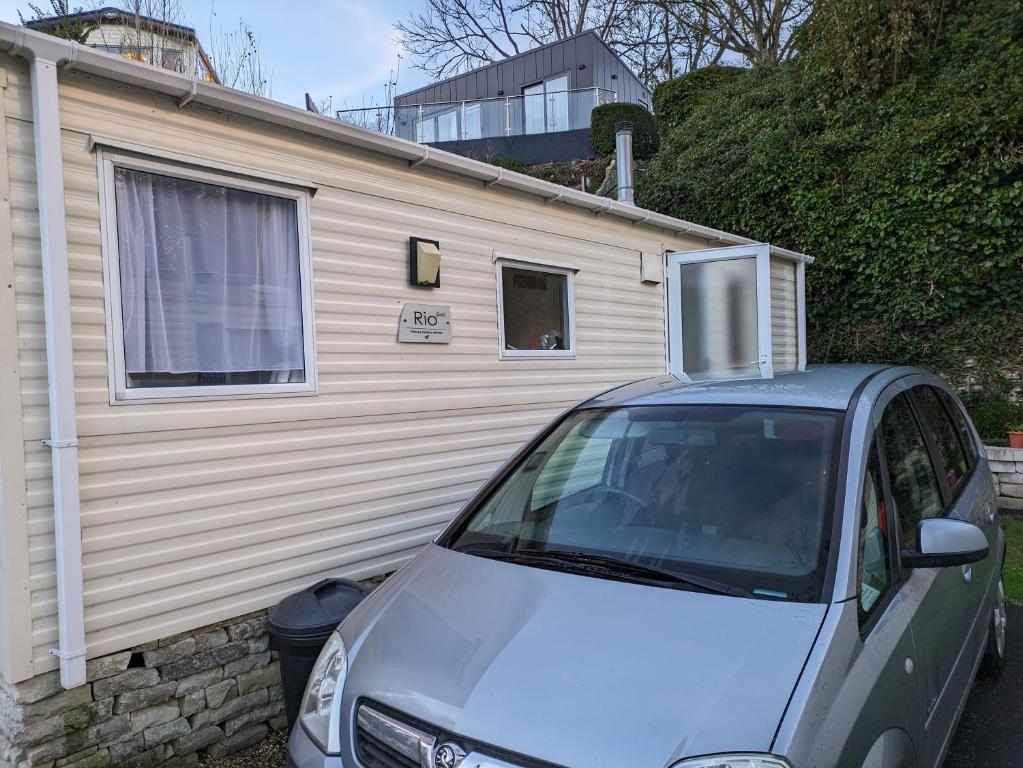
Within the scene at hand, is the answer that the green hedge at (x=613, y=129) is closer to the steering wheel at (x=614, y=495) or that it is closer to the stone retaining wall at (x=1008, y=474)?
the stone retaining wall at (x=1008, y=474)

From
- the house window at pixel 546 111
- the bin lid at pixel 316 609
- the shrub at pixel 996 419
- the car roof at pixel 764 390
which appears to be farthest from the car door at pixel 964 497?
the house window at pixel 546 111

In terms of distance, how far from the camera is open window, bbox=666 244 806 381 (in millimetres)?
6949

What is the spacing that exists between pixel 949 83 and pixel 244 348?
9592mm

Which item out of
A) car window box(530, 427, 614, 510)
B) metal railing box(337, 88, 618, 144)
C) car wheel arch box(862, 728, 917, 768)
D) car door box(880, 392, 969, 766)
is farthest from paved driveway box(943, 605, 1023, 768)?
metal railing box(337, 88, 618, 144)

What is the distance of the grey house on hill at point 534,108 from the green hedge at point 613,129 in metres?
1.51

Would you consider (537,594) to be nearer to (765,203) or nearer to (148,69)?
(148,69)

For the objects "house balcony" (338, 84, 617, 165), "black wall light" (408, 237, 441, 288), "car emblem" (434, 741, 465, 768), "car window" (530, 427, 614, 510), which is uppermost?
"house balcony" (338, 84, 617, 165)

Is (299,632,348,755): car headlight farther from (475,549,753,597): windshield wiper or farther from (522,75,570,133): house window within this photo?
(522,75,570,133): house window

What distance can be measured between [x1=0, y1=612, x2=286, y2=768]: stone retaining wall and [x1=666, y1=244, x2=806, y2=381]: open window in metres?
4.81

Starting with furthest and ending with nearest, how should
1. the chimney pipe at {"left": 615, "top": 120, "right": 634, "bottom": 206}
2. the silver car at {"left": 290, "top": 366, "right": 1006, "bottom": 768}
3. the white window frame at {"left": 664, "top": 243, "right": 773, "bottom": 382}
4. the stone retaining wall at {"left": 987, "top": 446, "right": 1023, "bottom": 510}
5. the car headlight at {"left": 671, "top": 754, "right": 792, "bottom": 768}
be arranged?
the chimney pipe at {"left": 615, "top": 120, "right": 634, "bottom": 206} → the stone retaining wall at {"left": 987, "top": 446, "right": 1023, "bottom": 510} → the white window frame at {"left": 664, "top": 243, "right": 773, "bottom": 382} → the silver car at {"left": 290, "top": 366, "right": 1006, "bottom": 768} → the car headlight at {"left": 671, "top": 754, "right": 792, "bottom": 768}

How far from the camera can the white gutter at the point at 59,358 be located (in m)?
2.87

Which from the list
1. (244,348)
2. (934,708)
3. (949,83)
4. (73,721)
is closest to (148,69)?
(244,348)

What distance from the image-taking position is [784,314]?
8477 millimetres

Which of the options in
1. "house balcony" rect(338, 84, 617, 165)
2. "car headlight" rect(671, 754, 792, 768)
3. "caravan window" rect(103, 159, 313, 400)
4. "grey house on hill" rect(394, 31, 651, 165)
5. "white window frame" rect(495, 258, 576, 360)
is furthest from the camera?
"grey house on hill" rect(394, 31, 651, 165)
